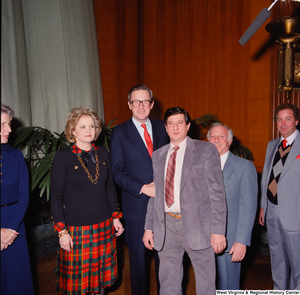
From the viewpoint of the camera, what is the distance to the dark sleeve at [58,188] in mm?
1727

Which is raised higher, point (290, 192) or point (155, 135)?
point (155, 135)

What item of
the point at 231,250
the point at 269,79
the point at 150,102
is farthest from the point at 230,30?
the point at 231,250

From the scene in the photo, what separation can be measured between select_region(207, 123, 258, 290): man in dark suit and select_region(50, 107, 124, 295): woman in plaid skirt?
0.78 metres

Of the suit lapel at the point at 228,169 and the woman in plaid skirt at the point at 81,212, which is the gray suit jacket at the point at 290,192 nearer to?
the suit lapel at the point at 228,169

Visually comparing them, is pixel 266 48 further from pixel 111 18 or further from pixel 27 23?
pixel 27 23

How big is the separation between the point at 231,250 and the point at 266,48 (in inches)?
110

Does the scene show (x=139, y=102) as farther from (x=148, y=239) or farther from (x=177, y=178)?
(x=148, y=239)

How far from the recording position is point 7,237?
1555 millimetres

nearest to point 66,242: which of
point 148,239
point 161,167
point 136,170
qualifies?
point 148,239

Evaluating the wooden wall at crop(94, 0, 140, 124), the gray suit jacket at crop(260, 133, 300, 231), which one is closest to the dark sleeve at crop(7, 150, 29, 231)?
the gray suit jacket at crop(260, 133, 300, 231)

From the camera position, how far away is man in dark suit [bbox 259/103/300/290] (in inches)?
77.8

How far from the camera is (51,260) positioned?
2.97 m

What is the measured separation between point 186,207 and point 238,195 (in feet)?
1.36

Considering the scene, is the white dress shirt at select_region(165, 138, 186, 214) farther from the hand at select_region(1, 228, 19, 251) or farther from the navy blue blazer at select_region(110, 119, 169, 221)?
the hand at select_region(1, 228, 19, 251)
